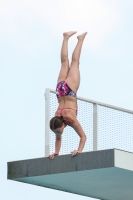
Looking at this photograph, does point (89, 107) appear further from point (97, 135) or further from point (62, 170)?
point (62, 170)

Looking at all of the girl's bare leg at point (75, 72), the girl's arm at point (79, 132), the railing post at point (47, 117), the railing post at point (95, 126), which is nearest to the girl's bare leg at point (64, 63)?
the girl's bare leg at point (75, 72)

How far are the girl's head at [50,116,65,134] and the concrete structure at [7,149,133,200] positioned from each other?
1.81 feet

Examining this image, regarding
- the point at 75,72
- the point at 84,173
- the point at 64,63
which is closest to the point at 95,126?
the point at 75,72

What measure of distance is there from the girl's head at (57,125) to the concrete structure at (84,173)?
1.81 feet

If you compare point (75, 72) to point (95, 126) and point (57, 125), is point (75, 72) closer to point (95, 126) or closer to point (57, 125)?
point (95, 126)

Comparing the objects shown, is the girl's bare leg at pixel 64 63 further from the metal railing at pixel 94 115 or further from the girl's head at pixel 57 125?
the girl's head at pixel 57 125

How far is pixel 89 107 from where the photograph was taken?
2167 centimetres

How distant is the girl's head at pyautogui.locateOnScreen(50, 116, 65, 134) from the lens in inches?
792

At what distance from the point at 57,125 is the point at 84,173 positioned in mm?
1152

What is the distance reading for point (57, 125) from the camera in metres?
20.1

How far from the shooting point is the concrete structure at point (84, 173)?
19375mm

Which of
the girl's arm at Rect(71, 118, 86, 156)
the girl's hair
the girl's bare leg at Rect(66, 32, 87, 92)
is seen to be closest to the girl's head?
the girl's hair

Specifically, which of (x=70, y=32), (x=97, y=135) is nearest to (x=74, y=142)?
(x=97, y=135)

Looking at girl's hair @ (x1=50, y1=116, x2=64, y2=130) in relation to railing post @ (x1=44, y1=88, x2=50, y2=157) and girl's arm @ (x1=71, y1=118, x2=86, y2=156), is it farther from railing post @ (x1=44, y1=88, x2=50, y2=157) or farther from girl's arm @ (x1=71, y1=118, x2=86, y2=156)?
railing post @ (x1=44, y1=88, x2=50, y2=157)
